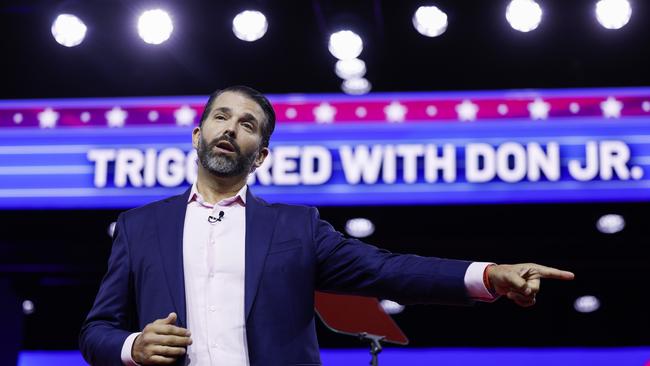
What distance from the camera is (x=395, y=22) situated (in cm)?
599

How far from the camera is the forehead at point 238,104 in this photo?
246 centimetres

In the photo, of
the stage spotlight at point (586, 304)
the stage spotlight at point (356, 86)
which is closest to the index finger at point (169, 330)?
the stage spotlight at point (356, 86)

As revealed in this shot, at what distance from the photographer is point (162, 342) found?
1.96m

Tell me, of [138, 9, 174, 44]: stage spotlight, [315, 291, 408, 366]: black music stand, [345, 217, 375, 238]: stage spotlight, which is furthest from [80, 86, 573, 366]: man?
[345, 217, 375, 238]: stage spotlight

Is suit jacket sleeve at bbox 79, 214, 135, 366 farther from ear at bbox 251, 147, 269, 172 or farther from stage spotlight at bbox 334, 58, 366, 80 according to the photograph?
stage spotlight at bbox 334, 58, 366, 80

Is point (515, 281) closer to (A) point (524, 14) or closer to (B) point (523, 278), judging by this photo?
(B) point (523, 278)

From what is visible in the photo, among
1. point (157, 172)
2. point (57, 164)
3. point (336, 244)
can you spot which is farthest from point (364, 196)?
point (336, 244)

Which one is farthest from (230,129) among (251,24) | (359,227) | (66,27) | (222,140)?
(359,227)

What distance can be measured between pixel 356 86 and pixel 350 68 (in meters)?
0.35

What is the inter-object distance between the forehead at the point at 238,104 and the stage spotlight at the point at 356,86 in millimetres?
3993

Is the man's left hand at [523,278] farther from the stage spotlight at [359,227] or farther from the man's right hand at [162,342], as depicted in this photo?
the stage spotlight at [359,227]

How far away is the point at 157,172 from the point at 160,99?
0.48 metres

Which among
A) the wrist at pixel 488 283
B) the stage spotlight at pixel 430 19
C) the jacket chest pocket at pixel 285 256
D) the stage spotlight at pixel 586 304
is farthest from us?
the stage spotlight at pixel 586 304

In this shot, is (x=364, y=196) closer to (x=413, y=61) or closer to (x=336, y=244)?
(x=413, y=61)
